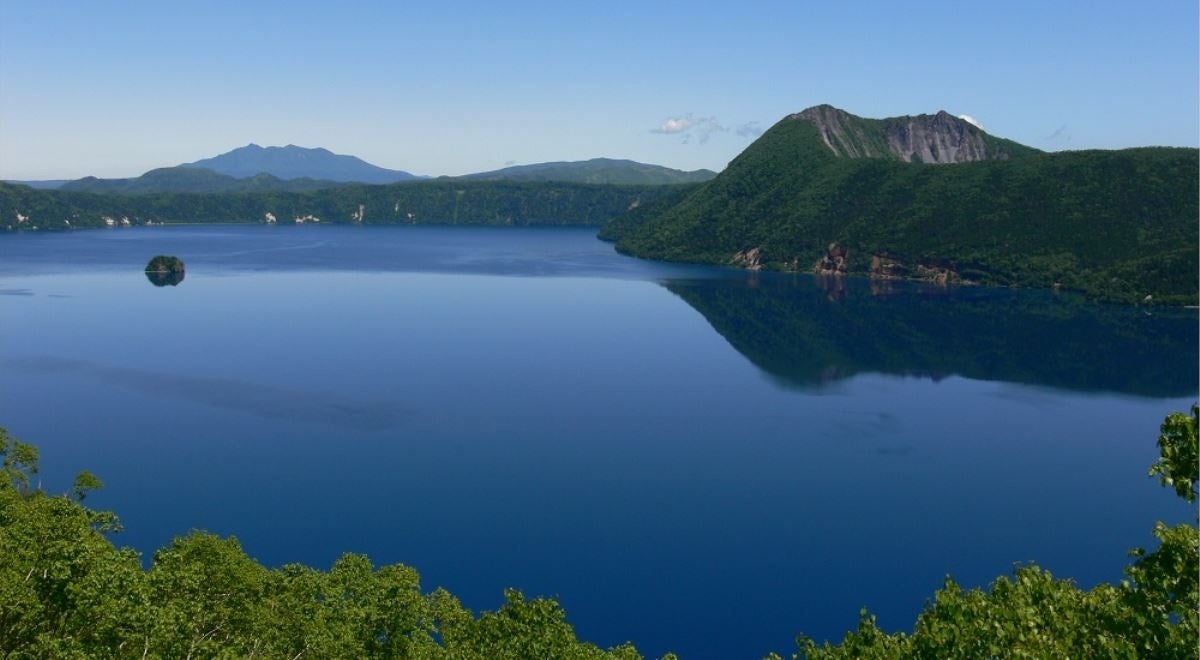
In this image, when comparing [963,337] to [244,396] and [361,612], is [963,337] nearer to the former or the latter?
[244,396]

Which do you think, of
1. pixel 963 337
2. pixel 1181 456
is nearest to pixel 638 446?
pixel 1181 456

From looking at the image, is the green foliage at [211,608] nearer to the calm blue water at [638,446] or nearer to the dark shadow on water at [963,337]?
the calm blue water at [638,446]

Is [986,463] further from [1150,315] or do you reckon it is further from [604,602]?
[1150,315]

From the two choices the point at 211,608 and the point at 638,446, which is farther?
the point at 638,446

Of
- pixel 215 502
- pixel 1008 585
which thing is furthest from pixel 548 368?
pixel 1008 585

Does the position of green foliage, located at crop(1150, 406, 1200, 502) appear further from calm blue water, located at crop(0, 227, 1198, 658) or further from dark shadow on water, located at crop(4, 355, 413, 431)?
dark shadow on water, located at crop(4, 355, 413, 431)

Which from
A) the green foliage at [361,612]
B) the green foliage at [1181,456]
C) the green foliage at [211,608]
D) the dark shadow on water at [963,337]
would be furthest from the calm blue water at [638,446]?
the green foliage at [1181,456]

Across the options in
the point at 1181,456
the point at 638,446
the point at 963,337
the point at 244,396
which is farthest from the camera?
the point at 963,337

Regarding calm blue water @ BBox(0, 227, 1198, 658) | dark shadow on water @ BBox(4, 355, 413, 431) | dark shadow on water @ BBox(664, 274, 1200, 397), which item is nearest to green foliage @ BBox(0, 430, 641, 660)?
calm blue water @ BBox(0, 227, 1198, 658)
